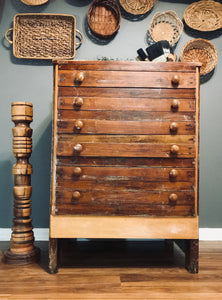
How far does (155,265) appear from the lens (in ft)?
5.89

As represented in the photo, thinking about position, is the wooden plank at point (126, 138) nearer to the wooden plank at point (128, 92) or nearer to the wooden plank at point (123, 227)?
the wooden plank at point (128, 92)

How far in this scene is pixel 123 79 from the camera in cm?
167

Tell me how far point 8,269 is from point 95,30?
186 centimetres

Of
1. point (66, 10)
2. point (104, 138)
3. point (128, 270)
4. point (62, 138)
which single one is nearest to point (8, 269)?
point (128, 270)

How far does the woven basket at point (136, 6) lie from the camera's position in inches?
92.4

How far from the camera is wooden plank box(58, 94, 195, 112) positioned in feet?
5.43

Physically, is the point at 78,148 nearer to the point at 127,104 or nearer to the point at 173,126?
the point at 127,104

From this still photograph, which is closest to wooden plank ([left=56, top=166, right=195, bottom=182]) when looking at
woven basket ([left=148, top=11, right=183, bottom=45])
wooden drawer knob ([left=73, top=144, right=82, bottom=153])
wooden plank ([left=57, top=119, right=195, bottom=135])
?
wooden drawer knob ([left=73, top=144, right=82, bottom=153])

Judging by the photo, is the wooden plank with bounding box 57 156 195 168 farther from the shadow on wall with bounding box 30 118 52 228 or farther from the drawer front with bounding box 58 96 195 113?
the shadow on wall with bounding box 30 118 52 228

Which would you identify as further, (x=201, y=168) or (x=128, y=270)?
(x=201, y=168)

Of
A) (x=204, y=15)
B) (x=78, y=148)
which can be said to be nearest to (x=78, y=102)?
(x=78, y=148)

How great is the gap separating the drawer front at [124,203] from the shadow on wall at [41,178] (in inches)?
29.4

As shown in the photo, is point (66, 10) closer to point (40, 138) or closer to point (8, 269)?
point (40, 138)

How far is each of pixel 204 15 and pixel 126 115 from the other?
1349mm
